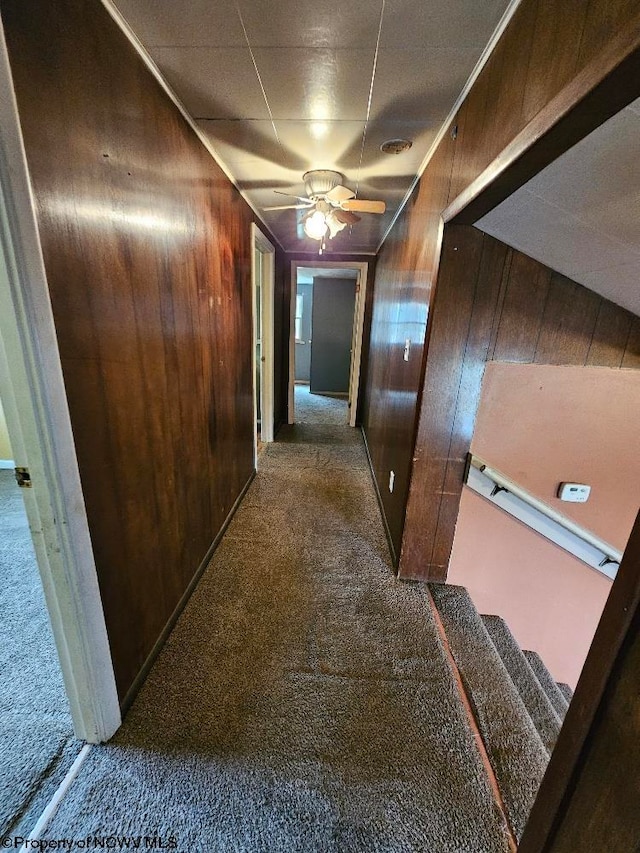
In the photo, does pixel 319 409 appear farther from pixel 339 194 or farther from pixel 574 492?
pixel 574 492

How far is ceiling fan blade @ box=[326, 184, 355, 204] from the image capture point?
1.95 m

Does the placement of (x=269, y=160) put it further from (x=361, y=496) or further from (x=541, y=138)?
(x=361, y=496)

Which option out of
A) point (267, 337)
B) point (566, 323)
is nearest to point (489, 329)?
point (566, 323)

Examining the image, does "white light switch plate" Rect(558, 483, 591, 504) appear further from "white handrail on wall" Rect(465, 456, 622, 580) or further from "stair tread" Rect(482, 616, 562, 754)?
"stair tread" Rect(482, 616, 562, 754)

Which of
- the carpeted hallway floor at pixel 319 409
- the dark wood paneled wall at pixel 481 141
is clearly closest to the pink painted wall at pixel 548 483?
the dark wood paneled wall at pixel 481 141

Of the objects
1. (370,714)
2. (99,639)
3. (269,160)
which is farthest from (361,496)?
(269,160)

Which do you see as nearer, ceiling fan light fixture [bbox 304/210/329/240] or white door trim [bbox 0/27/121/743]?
white door trim [bbox 0/27/121/743]

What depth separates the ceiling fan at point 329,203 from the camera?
2021 millimetres

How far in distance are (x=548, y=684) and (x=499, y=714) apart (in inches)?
36.0

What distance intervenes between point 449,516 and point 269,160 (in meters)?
2.23

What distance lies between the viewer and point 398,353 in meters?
2.36

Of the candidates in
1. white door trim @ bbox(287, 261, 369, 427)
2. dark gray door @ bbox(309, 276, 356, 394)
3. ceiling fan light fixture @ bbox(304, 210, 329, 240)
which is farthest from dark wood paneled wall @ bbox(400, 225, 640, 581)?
dark gray door @ bbox(309, 276, 356, 394)

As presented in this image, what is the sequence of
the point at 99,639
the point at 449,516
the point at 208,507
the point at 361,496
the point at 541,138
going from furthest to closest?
the point at 361,496, the point at 208,507, the point at 449,516, the point at 99,639, the point at 541,138

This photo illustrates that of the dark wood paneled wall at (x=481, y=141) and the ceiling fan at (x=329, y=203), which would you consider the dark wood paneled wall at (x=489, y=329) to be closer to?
the dark wood paneled wall at (x=481, y=141)
